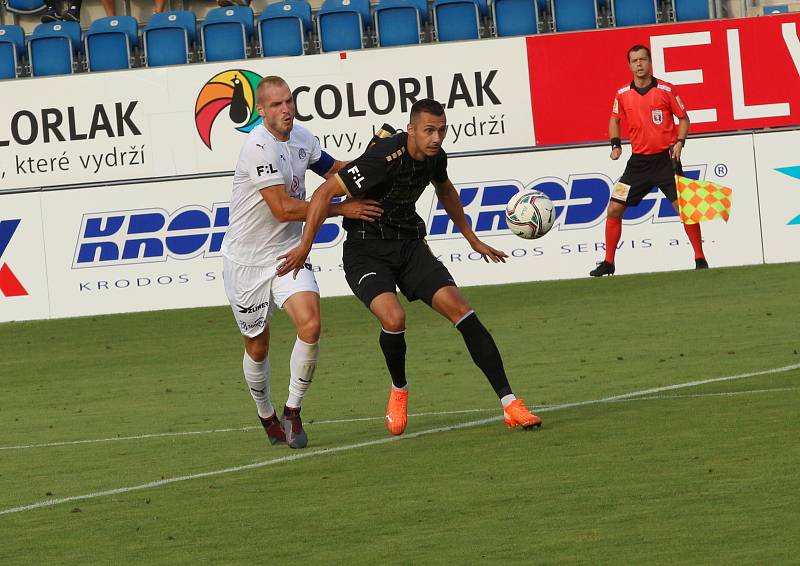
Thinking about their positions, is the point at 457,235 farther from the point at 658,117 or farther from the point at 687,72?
the point at 687,72

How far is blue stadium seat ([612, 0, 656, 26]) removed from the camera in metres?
20.7

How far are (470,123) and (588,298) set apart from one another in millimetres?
4111

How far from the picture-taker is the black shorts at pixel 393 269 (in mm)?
8336

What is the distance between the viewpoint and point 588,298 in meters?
15.7

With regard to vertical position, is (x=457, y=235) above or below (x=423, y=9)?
below

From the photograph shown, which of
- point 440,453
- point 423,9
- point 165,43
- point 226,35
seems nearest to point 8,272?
point 165,43

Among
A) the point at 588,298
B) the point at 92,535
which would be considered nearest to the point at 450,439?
the point at 92,535

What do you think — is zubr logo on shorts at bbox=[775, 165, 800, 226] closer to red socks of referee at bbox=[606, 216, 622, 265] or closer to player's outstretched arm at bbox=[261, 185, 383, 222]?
red socks of referee at bbox=[606, 216, 622, 265]

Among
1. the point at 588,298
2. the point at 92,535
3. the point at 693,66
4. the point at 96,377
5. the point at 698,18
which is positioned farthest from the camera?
the point at 698,18

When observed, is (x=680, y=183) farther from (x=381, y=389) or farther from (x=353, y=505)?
(x=353, y=505)

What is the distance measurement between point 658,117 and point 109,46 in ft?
28.9

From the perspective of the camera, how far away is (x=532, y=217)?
387 inches

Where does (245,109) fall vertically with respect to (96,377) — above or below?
above

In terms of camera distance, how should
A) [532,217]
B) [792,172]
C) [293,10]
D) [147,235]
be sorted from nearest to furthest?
[532,217] → [792,172] → [147,235] → [293,10]
